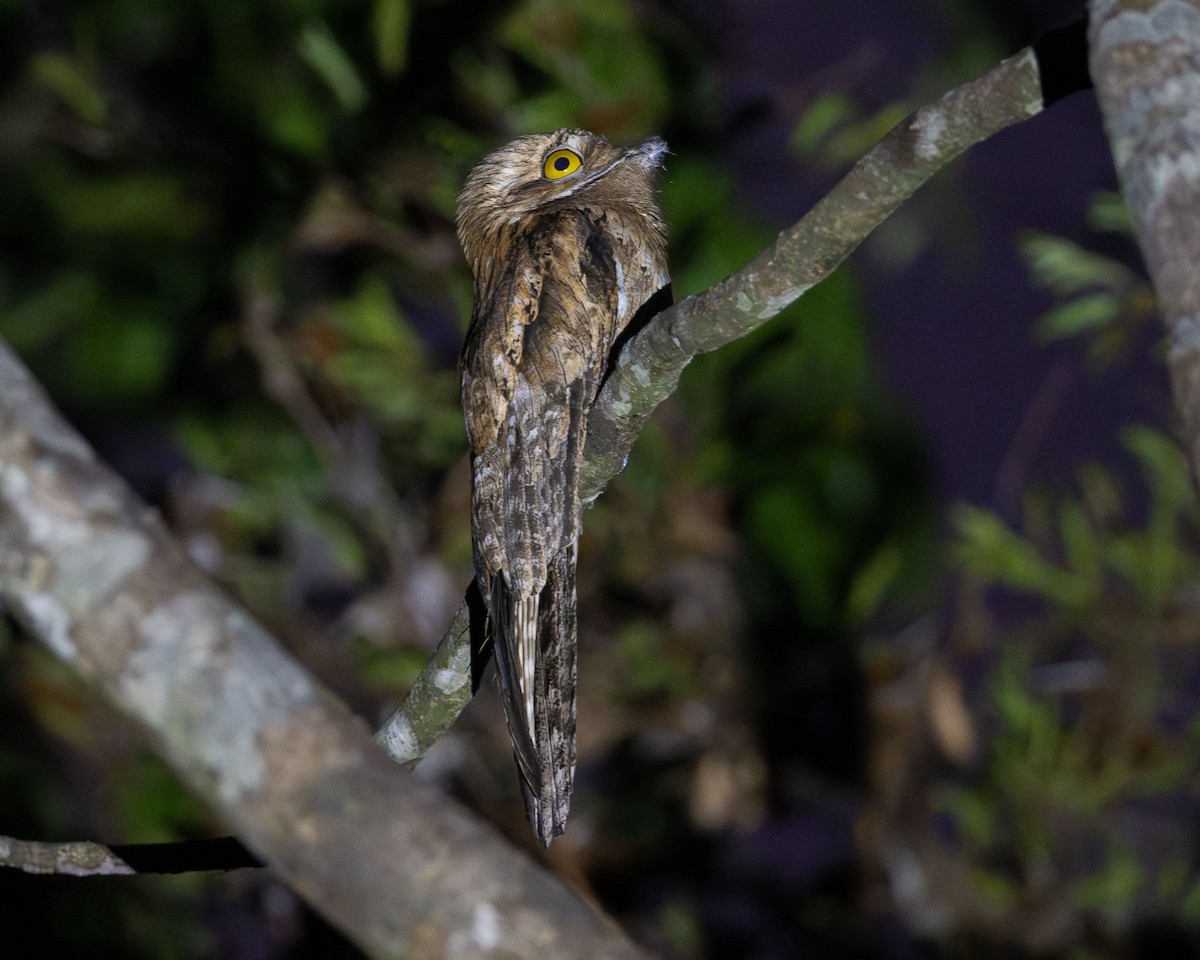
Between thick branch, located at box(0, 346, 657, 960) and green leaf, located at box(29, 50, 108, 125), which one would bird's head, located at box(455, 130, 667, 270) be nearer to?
thick branch, located at box(0, 346, 657, 960)

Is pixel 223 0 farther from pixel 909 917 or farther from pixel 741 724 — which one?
pixel 909 917

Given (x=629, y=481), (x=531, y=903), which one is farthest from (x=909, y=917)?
(x=531, y=903)

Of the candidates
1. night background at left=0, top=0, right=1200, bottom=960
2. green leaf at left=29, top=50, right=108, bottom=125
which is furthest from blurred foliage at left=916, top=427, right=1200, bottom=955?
green leaf at left=29, top=50, right=108, bottom=125

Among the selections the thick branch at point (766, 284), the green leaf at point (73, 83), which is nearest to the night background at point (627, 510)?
the green leaf at point (73, 83)

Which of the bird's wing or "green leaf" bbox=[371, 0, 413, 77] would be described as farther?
"green leaf" bbox=[371, 0, 413, 77]

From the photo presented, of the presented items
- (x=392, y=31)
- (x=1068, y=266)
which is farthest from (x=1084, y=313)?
(x=392, y=31)

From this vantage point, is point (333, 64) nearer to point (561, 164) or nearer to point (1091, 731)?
Result: point (561, 164)
